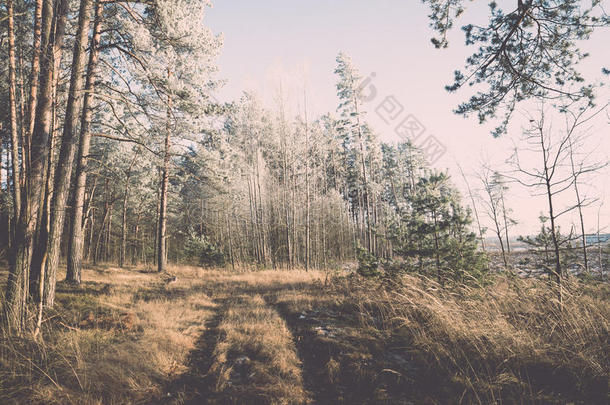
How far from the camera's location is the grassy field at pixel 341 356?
2340mm

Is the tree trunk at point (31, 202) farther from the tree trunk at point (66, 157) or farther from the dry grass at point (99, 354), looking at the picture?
the tree trunk at point (66, 157)

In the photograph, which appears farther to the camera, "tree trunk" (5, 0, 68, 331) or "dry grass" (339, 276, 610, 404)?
"tree trunk" (5, 0, 68, 331)

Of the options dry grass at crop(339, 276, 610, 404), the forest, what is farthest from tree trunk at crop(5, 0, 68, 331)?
dry grass at crop(339, 276, 610, 404)

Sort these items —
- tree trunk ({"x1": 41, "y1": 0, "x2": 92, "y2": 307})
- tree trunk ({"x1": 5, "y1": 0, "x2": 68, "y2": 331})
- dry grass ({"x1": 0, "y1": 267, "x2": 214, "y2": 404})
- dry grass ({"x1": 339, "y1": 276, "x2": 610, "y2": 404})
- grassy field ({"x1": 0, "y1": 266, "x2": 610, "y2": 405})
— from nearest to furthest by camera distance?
1. dry grass ({"x1": 339, "y1": 276, "x2": 610, "y2": 404})
2. grassy field ({"x1": 0, "y1": 266, "x2": 610, "y2": 405})
3. dry grass ({"x1": 0, "y1": 267, "x2": 214, "y2": 404})
4. tree trunk ({"x1": 5, "y1": 0, "x2": 68, "y2": 331})
5. tree trunk ({"x1": 41, "y1": 0, "x2": 92, "y2": 307})

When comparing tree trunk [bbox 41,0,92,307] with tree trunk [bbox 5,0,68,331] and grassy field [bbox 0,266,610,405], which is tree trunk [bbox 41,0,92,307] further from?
tree trunk [bbox 5,0,68,331]

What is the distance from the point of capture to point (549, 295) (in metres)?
3.68

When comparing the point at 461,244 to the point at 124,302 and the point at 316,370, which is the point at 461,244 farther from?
the point at 124,302

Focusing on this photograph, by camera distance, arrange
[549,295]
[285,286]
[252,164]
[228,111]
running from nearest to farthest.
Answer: [549,295] → [285,286] → [228,111] → [252,164]

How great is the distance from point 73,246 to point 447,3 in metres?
10.5

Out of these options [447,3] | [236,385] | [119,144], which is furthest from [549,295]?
[119,144]

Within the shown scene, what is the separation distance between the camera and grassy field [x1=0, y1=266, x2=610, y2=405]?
7.68 ft

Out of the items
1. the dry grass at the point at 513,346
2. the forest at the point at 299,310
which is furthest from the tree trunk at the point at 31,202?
the dry grass at the point at 513,346

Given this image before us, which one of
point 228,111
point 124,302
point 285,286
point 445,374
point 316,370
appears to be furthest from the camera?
point 228,111

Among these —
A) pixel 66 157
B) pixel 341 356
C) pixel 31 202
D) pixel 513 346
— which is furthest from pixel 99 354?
pixel 513 346
